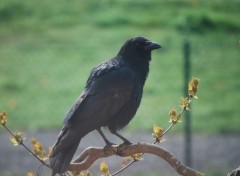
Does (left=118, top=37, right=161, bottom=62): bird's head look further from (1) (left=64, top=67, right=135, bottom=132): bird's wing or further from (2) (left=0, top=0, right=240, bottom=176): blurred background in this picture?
(2) (left=0, top=0, right=240, bottom=176): blurred background

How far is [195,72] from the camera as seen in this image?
46.7 ft

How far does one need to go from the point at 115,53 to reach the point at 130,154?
10.4 m

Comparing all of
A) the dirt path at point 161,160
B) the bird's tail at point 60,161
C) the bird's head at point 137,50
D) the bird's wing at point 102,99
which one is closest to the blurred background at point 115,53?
the dirt path at point 161,160

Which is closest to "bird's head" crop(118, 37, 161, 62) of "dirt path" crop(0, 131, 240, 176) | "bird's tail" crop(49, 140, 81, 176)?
"bird's tail" crop(49, 140, 81, 176)

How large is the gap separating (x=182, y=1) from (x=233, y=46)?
237 inches

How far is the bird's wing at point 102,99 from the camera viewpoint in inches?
237

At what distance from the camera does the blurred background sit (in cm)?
1197

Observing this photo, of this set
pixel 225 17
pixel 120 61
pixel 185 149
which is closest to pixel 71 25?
pixel 225 17

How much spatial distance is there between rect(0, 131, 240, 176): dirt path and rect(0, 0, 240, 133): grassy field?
441 millimetres

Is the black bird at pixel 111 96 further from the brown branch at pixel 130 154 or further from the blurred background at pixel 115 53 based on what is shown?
the blurred background at pixel 115 53

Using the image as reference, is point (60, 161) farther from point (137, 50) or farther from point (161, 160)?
point (161, 160)

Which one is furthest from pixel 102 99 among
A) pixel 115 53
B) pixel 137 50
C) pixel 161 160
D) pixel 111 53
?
pixel 111 53

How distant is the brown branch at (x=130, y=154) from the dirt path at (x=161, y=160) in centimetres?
496

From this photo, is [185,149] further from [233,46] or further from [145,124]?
[233,46]
